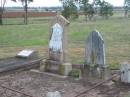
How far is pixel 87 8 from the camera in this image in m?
39.2

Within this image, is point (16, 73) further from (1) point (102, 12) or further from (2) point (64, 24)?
(1) point (102, 12)

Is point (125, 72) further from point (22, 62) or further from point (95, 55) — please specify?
point (22, 62)

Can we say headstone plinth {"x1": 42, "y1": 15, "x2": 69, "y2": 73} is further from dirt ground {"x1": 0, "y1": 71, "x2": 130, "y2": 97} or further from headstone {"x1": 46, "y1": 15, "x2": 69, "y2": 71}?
dirt ground {"x1": 0, "y1": 71, "x2": 130, "y2": 97}

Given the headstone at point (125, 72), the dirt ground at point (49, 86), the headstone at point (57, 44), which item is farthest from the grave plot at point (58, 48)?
the headstone at point (125, 72)

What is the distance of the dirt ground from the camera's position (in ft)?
23.1

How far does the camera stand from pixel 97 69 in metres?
8.13

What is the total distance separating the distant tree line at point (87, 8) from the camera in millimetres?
36031

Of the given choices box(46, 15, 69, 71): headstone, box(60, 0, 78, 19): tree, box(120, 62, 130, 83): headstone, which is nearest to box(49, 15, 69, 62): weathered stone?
box(46, 15, 69, 71): headstone

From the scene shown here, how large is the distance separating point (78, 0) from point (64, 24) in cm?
3120

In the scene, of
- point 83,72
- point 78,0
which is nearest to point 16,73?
point 83,72

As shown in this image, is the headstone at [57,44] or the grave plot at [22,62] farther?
the grave plot at [22,62]

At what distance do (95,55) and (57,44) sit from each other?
1163 mm

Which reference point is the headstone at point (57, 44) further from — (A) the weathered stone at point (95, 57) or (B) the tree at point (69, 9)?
(B) the tree at point (69, 9)

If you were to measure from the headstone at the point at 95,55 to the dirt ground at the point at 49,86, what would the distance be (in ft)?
1.44
